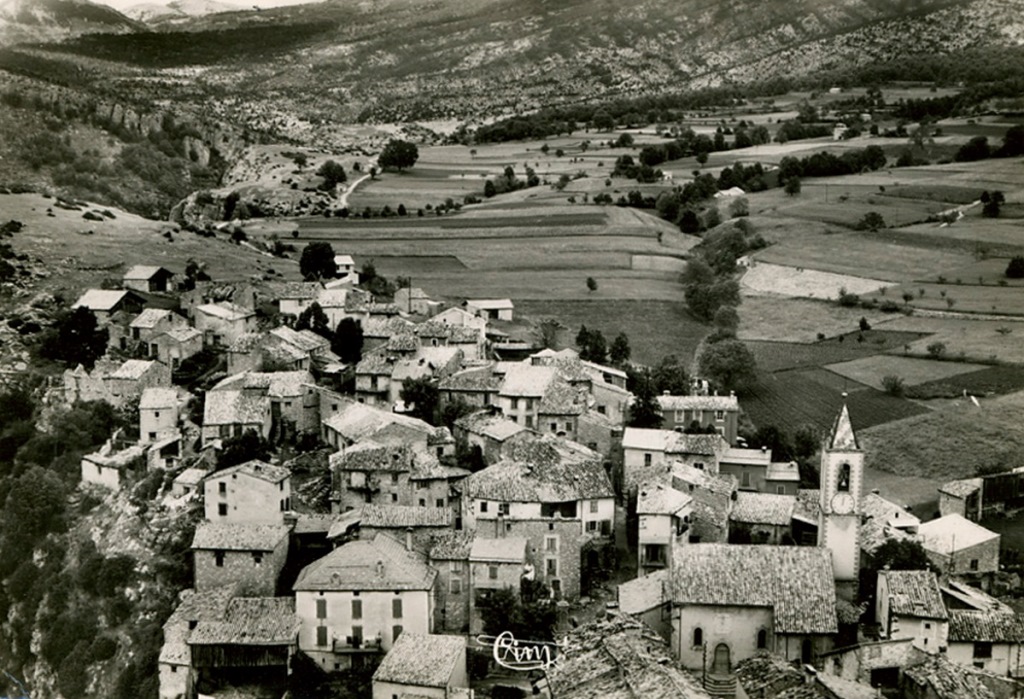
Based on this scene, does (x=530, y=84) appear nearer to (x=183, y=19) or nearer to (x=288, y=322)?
(x=183, y=19)

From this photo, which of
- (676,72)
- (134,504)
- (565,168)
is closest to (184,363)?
(134,504)

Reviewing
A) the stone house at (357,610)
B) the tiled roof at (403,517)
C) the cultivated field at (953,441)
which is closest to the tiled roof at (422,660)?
the stone house at (357,610)

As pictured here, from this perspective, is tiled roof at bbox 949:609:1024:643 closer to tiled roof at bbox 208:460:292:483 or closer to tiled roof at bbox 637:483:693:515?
tiled roof at bbox 637:483:693:515

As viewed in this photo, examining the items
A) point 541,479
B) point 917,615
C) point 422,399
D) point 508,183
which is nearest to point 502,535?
point 541,479

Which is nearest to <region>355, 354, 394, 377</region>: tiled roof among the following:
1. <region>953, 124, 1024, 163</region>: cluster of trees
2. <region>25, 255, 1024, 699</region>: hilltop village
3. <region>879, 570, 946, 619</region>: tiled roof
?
<region>25, 255, 1024, 699</region>: hilltop village

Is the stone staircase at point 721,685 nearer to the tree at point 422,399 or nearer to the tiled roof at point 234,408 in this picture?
the tree at point 422,399

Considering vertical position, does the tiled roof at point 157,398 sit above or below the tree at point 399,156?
below
